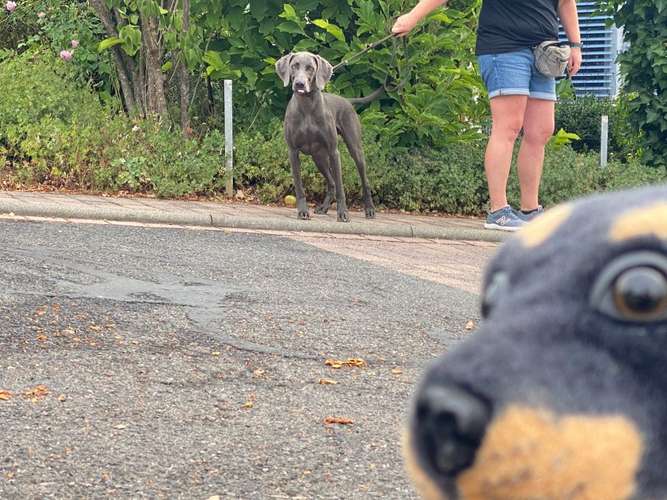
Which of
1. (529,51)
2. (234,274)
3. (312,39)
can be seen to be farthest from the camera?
(312,39)

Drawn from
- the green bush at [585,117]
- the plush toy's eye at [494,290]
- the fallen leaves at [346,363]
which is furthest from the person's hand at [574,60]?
the green bush at [585,117]

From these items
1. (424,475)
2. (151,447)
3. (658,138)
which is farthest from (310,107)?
(424,475)

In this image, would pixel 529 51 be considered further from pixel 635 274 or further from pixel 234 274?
pixel 635 274

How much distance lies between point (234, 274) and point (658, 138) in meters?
8.06

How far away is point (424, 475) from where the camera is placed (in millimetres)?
924

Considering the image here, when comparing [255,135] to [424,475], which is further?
[255,135]

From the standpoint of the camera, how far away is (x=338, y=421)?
11.8 ft

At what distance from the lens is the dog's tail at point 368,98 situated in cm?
1056

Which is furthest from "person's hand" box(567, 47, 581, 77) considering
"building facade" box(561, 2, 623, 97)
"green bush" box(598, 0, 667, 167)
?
"building facade" box(561, 2, 623, 97)

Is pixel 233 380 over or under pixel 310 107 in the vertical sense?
under

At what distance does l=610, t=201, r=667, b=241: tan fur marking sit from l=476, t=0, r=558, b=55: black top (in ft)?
20.5

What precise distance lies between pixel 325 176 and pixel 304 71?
1.15 metres

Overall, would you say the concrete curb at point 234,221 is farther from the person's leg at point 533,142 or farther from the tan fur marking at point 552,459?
the tan fur marking at point 552,459

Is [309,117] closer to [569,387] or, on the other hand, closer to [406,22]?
[406,22]
